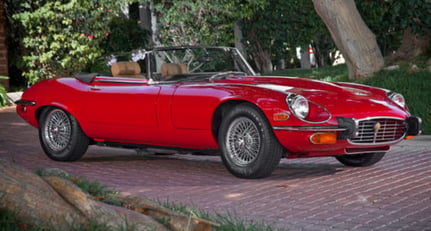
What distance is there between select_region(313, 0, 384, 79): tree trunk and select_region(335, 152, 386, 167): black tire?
7.13 metres

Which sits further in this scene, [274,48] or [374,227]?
[274,48]

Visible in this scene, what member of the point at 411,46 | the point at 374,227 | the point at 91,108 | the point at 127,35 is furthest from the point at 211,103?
the point at 127,35

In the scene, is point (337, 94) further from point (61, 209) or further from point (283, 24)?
point (283, 24)

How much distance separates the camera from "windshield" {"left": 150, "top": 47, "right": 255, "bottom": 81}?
950 centimetres

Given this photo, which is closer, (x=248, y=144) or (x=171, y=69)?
(x=248, y=144)

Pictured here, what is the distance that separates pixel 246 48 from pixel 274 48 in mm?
1933

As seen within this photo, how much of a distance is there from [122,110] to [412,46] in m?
9.72

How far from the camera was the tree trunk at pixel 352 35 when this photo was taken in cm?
1639

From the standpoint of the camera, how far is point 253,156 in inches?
331

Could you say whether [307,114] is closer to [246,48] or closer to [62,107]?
[62,107]

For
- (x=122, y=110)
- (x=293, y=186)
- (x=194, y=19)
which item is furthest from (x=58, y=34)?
(x=293, y=186)

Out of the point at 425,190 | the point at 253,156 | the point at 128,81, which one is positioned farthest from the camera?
the point at 128,81

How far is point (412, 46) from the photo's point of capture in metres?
17.7

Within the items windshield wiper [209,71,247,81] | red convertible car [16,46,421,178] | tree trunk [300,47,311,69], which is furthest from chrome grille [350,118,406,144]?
tree trunk [300,47,311,69]
